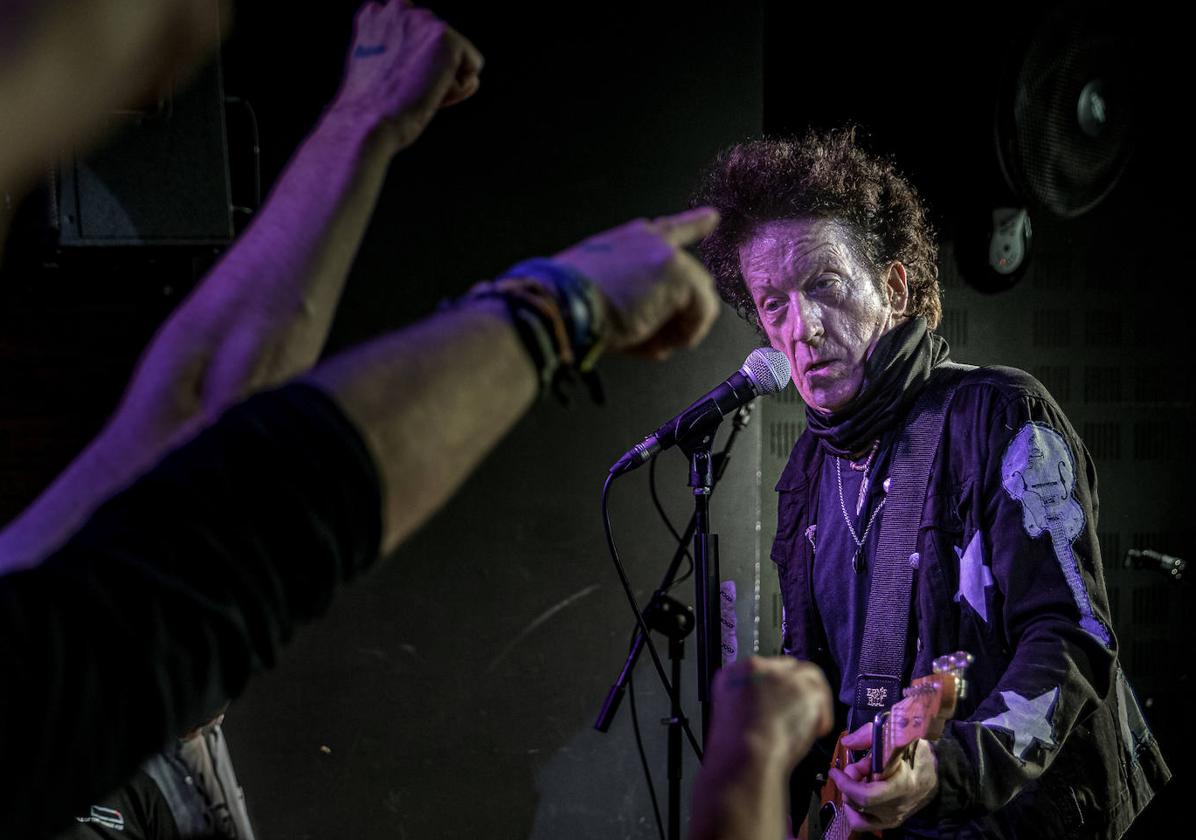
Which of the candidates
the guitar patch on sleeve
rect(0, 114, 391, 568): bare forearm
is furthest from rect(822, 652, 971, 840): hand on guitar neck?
rect(0, 114, 391, 568): bare forearm

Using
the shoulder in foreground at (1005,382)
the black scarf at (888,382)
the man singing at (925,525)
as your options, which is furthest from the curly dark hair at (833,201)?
the shoulder in foreground at (1005,382)

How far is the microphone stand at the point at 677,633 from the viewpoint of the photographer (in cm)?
248

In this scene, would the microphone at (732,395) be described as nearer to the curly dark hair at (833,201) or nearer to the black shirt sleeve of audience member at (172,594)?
the curly dark hair at (833,201)

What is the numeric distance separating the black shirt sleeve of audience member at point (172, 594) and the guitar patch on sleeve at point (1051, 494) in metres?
1.80

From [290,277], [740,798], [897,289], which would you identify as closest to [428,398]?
[290,277]

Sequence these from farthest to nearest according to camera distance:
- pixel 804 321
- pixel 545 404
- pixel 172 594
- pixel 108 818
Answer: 1. pixel 545 404
2. pixel 804 321
3. pixel 108 818
4. pixel 172 594

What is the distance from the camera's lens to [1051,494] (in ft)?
6.74

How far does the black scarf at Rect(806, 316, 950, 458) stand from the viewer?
7.90ft

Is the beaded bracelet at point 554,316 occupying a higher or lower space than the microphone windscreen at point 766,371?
higher

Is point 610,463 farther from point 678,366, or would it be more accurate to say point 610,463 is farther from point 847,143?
point 847,143

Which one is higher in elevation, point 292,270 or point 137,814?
point 292,270

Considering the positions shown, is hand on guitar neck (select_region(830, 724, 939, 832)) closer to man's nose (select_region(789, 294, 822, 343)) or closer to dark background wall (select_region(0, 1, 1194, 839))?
man's nose (select_region(789, 294, 822, 343))

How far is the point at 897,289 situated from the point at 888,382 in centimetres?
38

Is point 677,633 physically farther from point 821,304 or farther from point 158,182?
point 158,182
